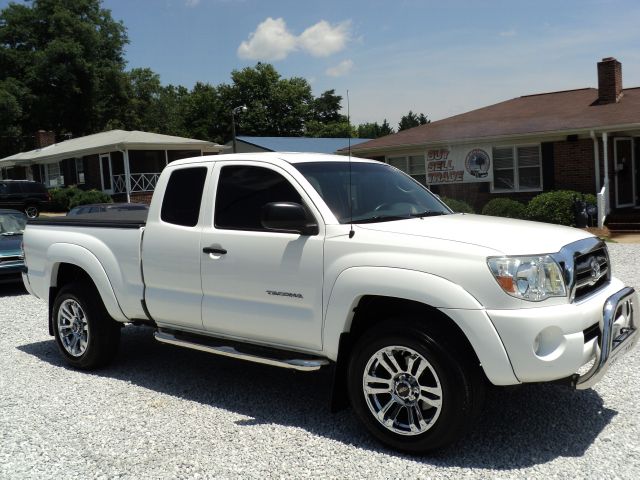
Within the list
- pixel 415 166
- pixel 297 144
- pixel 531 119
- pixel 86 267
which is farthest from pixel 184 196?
pixel 297 144

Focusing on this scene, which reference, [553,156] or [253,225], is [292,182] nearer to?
[253,225]

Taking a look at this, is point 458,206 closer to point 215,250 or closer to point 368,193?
point 368,193

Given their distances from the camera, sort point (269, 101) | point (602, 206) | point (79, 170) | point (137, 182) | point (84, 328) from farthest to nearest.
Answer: point (269, 101), point (79, 170), point (137, 182), point (602, 206), point (84, 328)

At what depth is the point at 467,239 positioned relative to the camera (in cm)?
404

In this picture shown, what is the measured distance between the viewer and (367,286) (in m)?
4.19

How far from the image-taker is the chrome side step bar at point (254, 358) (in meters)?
4.50

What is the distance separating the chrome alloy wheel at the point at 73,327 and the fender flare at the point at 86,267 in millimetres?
333

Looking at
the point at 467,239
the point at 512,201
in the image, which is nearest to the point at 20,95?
the point at 512,201

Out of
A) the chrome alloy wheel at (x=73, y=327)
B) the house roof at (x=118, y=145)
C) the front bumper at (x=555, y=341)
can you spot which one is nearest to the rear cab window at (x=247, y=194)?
the front bumper at (x=555, y=341)

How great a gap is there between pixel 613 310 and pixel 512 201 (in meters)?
15.6

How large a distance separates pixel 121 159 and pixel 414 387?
31.8 m

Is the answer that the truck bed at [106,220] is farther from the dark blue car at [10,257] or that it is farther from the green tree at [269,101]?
the green tree at [269,101]

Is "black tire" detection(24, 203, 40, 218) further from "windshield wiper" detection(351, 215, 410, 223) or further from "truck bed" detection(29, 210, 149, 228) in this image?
"windshield wiper" detection(351, 215, 410, 223)

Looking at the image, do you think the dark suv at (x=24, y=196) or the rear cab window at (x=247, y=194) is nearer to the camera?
the rear cab window at (x=247, y=194)
